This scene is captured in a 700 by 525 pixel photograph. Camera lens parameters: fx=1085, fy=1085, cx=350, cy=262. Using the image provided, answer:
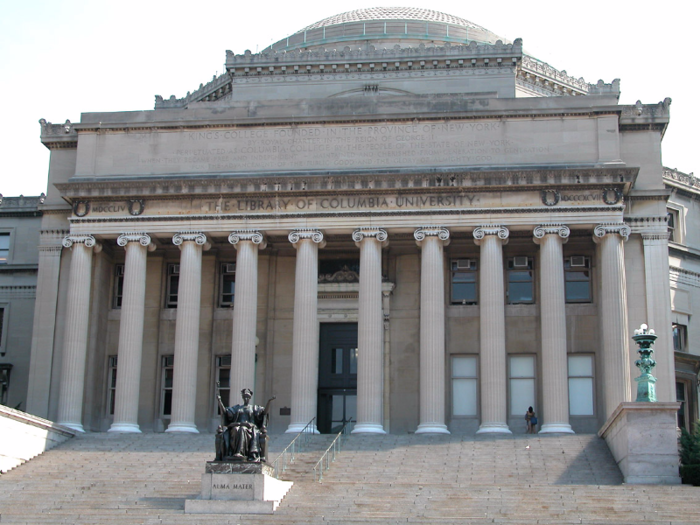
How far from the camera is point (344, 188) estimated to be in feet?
147

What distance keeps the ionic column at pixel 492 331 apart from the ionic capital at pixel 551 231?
1.25 metres

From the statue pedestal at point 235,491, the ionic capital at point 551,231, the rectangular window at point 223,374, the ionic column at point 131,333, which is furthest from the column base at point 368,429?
the statue pedestal at point 235,491

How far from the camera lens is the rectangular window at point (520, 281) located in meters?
47.1

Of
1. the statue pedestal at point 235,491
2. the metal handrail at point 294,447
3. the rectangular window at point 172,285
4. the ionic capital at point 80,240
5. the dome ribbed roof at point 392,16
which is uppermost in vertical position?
the dome ribbed roof at point 392,16

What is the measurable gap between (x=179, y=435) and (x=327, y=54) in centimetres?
2237

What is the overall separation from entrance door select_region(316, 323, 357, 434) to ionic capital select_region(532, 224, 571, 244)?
928 cm

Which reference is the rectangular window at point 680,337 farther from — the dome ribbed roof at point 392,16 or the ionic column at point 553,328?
the dome ribbed roof at point 392,16

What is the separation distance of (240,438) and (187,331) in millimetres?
14286

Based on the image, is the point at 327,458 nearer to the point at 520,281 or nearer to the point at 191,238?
the point at 191,238

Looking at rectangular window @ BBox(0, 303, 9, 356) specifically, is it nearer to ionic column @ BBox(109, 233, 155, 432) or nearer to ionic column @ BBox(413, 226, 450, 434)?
ionic column @ BBox(109, 233, 155, 432)

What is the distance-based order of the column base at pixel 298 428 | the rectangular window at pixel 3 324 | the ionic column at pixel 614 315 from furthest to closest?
the rectangular window at pixel 3 324, the column base at pixel 298 428, the ionic column at pixel 614 315

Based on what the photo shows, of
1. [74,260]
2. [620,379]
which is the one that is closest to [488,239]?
[620,379]

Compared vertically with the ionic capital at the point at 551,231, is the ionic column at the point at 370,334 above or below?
below

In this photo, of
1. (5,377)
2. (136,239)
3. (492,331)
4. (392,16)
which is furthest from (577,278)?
(5,377)
